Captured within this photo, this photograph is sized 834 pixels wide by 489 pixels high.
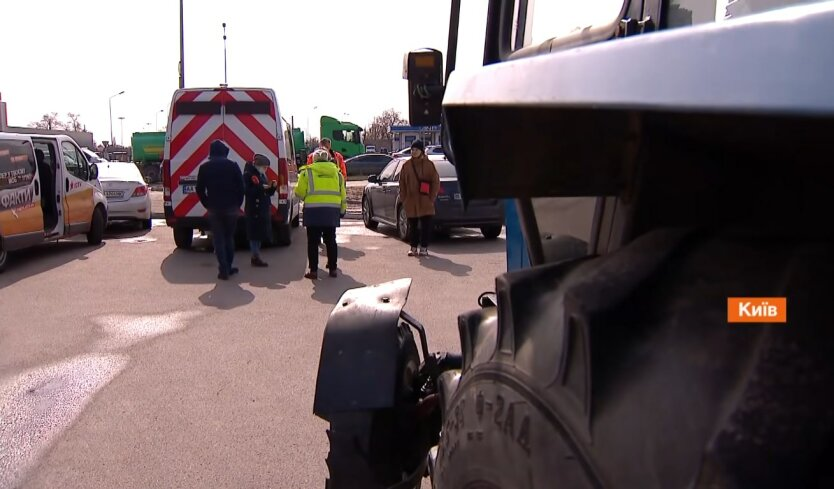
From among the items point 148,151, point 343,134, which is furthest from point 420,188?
point 343,134

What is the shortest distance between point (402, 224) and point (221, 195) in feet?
14.5

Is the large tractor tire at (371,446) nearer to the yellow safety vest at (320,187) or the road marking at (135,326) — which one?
the road marking at (135,326)

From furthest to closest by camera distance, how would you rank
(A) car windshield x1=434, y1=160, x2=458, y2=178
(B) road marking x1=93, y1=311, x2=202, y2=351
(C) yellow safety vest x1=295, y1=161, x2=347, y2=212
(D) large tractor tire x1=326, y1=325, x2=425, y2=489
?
(A) car windshield x1=434, y1=160, x2=458, y2=178, (C) yellow safety vest x1=295, y1=161, x2=347, y2=212, (B) road marking x1=93, y1=311, x2=202, y2=351, (D) large tractor tire x1=326, y1=325, x2=425, y2=489

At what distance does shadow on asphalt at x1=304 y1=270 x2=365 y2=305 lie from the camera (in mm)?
8250

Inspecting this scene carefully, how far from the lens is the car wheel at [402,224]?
1305 centimetres

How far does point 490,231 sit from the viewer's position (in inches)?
524

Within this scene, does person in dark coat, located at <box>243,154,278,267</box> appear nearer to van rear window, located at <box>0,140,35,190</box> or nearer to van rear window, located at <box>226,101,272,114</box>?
van rear window, located at <box>226,101,272,114</box>

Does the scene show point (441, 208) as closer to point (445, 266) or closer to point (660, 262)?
point (445, 266)

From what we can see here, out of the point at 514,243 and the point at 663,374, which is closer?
the point at 663,374

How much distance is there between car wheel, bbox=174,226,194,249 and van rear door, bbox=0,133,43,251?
210 cm

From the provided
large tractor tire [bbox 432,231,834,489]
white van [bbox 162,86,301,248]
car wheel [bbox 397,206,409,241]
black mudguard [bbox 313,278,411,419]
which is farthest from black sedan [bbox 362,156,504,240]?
large tractor tire [bbox 432,231,834,489]

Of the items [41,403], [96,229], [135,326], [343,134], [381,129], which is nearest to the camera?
[41,403]

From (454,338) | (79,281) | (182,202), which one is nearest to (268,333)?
(454,338)

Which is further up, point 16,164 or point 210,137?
point 210,137
